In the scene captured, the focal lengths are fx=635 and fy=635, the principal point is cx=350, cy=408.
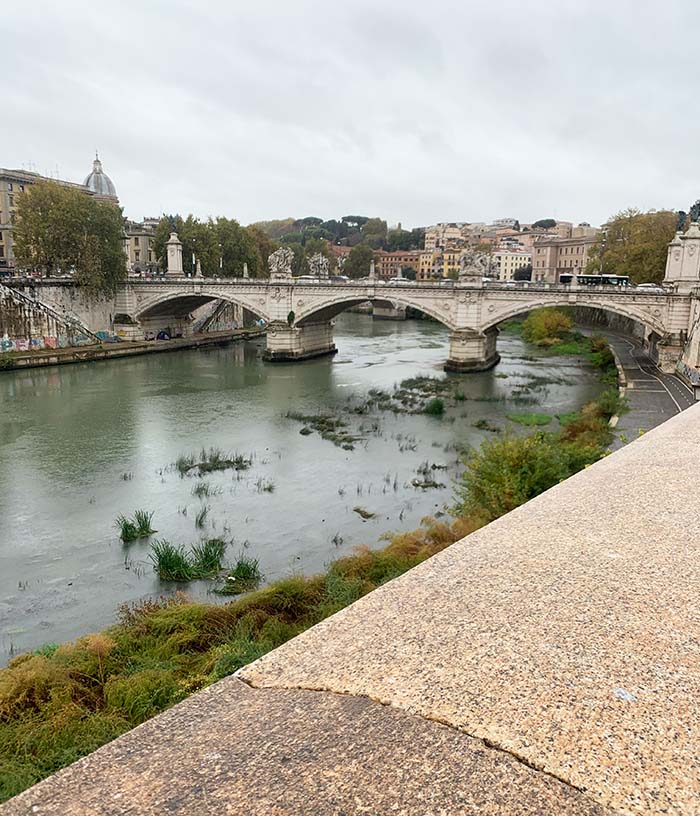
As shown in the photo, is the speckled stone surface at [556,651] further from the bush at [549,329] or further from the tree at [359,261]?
the tree at [359,261]

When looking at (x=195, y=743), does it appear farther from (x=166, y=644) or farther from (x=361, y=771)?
(x=166, y=644)

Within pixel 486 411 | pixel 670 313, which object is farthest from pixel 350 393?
pixel 670 313

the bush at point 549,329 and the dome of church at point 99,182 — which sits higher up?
the dome of church at point 99,182

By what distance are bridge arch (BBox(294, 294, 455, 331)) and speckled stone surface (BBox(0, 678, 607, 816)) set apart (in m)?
25.4

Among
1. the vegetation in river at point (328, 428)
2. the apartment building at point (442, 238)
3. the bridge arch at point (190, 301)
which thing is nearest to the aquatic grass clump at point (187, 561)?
the vegetation in river at point (328, 428)

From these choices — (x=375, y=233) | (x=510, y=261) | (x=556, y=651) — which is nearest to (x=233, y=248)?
(x=556, y=651)

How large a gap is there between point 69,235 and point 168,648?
26514 mm

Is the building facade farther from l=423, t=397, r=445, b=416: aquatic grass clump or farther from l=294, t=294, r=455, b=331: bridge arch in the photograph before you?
l=423, t=397, r=445, b=416: aquatic grass clump

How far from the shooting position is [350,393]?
71.3 feet

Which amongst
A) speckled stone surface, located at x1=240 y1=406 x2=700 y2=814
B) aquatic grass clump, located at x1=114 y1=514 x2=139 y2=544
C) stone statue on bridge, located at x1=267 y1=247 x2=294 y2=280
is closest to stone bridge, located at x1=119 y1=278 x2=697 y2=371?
stone statue on bridge, located at x1=267 y1=247 x2=294 y2=280

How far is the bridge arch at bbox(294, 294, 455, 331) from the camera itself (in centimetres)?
2758

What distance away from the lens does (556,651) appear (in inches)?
114

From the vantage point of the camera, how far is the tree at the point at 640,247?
32.8 metres

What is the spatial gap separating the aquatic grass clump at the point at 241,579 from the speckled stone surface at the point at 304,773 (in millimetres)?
5248
